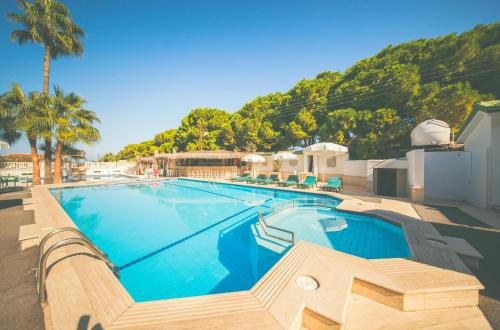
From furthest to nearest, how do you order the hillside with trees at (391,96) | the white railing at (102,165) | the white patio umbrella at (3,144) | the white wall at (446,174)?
the white railing at (102,165) → the hillside with trees at (391,96) → the white wall at (446,174) → the white patio umbrella at (3,144)

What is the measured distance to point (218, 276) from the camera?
403 cm

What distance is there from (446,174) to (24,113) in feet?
77.5

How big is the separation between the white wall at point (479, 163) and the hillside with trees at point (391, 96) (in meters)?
2.71

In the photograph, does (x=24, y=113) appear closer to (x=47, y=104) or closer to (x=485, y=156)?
(x=47, y=104)

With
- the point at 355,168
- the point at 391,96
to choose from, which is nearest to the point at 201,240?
the point at 355,168

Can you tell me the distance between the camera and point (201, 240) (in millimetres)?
5707

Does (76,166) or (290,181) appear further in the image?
(76,166)

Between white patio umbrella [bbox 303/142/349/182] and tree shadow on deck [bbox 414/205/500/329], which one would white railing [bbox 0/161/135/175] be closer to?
white patio umbrella [bbox 303/142/349/182]

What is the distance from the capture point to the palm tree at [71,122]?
42.0 feet

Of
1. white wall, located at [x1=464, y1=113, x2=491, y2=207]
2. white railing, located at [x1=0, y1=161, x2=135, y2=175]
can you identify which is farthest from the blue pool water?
white railing, located at [x1=0, y1=161, x2=135, y2=175]

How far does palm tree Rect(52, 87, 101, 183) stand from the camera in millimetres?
12805

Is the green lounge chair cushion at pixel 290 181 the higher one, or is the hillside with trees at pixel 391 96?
the hillside with trees at pixel 391 96

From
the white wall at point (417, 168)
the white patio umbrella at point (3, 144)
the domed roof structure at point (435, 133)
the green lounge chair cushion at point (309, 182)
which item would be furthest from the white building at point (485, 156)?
the white patio umbrella at point (3, 144)

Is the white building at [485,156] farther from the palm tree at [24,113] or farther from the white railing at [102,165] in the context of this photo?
the white railing at [102,165]
